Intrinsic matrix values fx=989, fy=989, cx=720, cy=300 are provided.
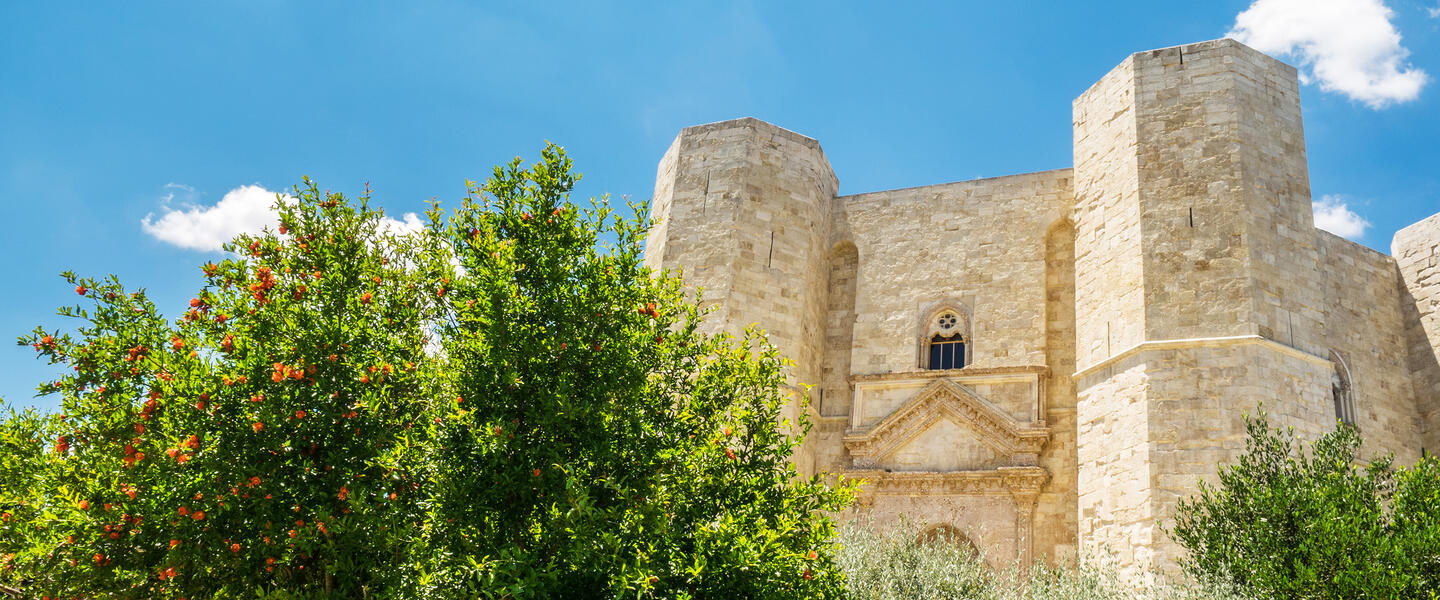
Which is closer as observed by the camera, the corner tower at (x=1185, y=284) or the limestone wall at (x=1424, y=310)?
the corner tower at (x=1185, y=284)

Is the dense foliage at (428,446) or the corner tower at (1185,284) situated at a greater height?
the corner tower at (1185,284)

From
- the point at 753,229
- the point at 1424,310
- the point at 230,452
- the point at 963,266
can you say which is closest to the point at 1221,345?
the point at 963,266

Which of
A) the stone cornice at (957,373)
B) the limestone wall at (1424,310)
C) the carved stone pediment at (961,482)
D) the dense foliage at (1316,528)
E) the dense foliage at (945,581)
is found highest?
the limestone wall at (1424,310)

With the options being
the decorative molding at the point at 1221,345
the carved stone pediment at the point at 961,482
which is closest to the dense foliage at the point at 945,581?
the carved stone pediment at the point at 961,482

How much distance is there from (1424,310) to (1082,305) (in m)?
5.38

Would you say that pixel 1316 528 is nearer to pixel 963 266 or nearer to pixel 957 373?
pixel 957 373

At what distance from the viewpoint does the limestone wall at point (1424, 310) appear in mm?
13258

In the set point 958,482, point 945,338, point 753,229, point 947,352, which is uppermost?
point 753,229

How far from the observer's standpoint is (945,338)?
13938mm

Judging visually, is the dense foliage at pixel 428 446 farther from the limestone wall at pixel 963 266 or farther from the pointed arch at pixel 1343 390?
the pointed arch at pixel 1343 390

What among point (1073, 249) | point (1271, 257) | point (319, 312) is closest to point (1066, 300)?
point (1073, 249)

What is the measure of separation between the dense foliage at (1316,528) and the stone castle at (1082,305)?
1035 millimetres

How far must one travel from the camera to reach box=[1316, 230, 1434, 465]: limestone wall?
13047 millimetres

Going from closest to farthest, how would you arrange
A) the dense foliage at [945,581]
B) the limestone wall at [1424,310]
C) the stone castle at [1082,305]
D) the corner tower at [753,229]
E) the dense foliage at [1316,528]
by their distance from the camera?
the dense foliage at [1316,528], the dense foliage at [945,581], the stone castle at [1082,305], the limestone wall at [1424,310], the corner tower at [753,229]
